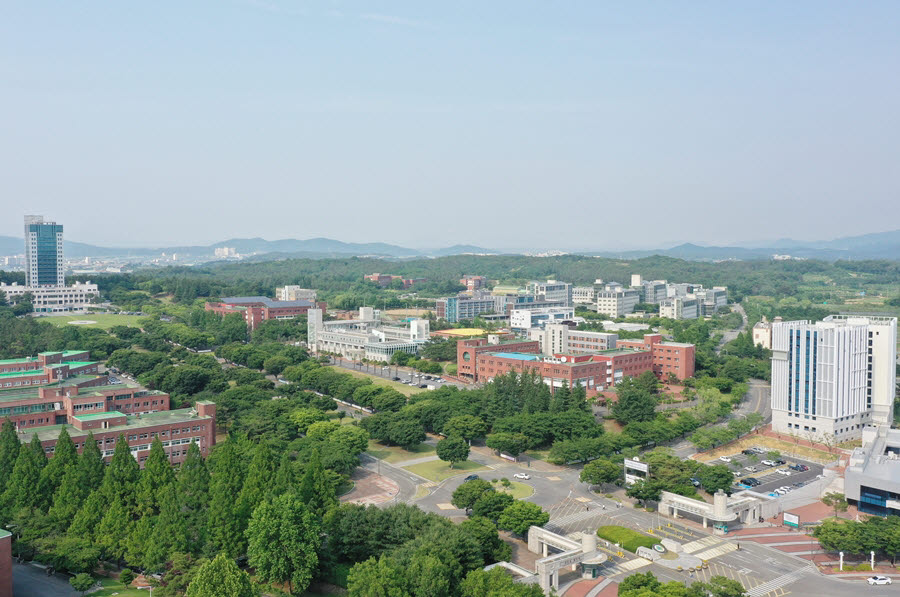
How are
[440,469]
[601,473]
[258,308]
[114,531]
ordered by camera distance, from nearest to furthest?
[114,531] < [601,473] < [440,469] < [258,308]

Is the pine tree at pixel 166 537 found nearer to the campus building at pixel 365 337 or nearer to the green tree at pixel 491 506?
the green tree at pixel 491 506

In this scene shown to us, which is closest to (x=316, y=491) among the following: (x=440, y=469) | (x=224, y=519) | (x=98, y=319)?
(x=224, y=519)

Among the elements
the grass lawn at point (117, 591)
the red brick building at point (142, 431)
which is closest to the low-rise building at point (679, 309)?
the red brick building at point (142, 431)

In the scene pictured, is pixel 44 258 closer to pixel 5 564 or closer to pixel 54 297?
pixel 54 297

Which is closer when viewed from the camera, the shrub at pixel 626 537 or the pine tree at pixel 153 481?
the pine tree at pixel 153 481

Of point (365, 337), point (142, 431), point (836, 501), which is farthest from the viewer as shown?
point (365, 337)

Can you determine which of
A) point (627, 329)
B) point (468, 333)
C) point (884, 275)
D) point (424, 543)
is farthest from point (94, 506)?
point (884, 275)
